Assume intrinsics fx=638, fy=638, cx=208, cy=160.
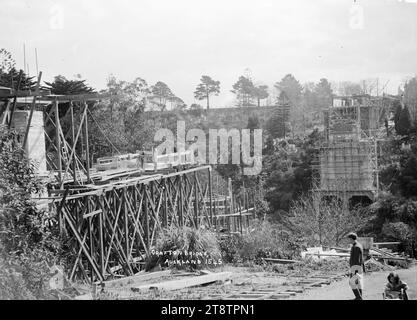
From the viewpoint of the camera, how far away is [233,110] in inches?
1259

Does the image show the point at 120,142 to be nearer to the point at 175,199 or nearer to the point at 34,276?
the point at 175,199

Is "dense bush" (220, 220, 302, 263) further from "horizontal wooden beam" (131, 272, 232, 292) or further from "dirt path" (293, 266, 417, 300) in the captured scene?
"dirt path" (293, 266, 417, 300)

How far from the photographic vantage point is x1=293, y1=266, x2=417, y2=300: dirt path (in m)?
7.25

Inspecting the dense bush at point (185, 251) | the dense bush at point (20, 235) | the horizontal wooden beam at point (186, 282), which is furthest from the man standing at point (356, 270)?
the dense bush at point (20, 235)

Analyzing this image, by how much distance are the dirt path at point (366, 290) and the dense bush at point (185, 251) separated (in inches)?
86.8

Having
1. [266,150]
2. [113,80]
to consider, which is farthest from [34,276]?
[266,150]

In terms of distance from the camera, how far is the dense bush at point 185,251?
31.7 feet

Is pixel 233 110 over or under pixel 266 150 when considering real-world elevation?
over

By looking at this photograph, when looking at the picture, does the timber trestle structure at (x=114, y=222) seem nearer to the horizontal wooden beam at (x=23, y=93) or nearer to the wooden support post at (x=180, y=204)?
the wooden support post at (x=180, y=204)

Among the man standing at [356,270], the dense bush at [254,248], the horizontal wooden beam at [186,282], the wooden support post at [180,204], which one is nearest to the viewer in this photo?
the man standing at [356,270]

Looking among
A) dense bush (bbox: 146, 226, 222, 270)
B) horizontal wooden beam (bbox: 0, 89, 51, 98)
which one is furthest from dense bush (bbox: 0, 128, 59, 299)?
dense bush (bbox: 146, 226, 222, 270)

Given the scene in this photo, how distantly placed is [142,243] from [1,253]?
5004 mm

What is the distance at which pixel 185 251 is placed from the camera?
9.66 m

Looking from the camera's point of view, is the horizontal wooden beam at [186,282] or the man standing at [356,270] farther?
the horizontal wooden beam at [186,282]
